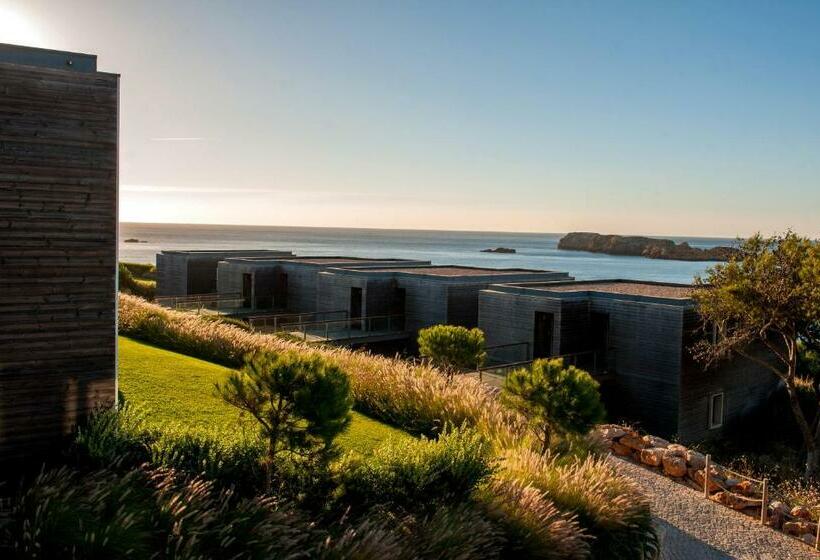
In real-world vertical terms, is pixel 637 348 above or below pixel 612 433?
above

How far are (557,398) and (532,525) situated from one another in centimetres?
260

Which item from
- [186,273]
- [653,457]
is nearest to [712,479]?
[653,457]

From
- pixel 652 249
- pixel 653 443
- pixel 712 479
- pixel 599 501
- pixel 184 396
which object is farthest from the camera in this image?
pixel 652 249

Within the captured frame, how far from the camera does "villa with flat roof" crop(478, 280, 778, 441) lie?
17.2 meters

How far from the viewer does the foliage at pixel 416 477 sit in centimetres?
766

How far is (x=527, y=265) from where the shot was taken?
121625 mm

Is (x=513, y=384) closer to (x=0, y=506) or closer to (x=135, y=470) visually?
(x=135, y=470)

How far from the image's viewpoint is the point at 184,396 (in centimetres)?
1120

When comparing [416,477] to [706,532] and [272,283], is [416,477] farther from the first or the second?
[272,283]

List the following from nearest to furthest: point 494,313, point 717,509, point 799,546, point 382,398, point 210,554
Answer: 1. point 210,554
2. point 799,546
3. point 717,509
4. point 382,398
5. point 494,313

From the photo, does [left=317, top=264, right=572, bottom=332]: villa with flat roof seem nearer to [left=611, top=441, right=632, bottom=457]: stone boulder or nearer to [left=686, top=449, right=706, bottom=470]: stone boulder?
[left=611, top=441, right=632, bottom=457]: stone boulder

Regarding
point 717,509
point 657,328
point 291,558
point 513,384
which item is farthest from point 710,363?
point 291,558

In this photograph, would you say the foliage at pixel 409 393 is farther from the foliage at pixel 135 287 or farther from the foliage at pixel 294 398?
the foliage at pixel 135 287

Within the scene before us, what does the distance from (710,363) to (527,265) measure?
4112 inches
